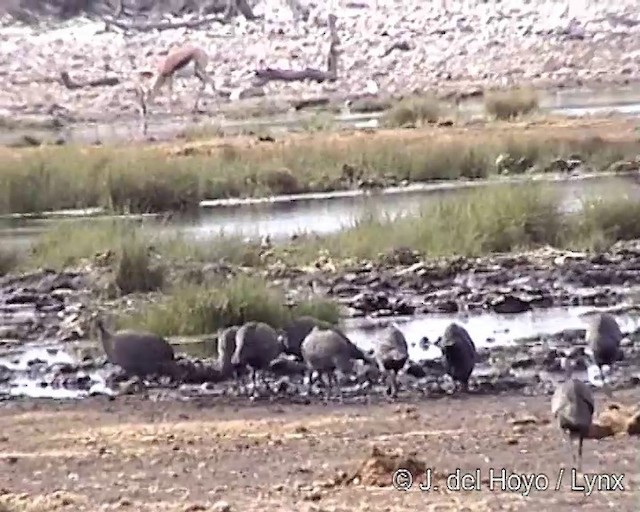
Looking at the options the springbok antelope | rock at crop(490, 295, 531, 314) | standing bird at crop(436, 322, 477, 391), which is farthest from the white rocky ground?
standing bird at crop(436, 322, 477, 391)

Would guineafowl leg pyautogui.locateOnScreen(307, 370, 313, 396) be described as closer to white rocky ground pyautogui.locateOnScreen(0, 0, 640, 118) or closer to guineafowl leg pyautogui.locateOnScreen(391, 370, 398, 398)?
guineafowl leg pyautogui.locateOnScreen(391, 370, 398, 398)

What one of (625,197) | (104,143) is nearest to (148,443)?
(104,143)

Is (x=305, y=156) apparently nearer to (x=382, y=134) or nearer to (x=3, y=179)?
(x=382, y=134)

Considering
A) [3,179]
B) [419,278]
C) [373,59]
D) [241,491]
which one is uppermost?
[373,59]

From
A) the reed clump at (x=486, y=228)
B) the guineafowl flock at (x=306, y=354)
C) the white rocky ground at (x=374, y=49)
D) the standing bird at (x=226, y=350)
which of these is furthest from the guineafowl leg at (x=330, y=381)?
the white rocky ground at (x=374, y=49)

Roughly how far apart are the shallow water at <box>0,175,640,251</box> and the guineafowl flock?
32cm

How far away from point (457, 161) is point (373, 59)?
423 millimetres

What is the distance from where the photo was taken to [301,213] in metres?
5.16

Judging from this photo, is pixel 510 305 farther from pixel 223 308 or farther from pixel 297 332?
pixel 223 308

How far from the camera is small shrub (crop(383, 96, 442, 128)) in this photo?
5.05 m

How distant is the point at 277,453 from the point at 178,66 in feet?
4.15

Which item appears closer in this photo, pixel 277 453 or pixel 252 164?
pixel 277 453

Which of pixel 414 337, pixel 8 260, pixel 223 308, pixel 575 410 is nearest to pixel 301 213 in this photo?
pixel 223 308

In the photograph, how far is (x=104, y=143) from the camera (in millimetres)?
5039
